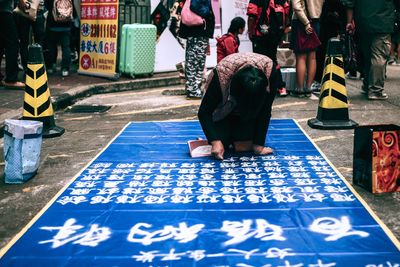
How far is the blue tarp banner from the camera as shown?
2.83 meters

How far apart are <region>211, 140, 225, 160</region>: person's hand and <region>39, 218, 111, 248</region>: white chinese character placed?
1.54 meters

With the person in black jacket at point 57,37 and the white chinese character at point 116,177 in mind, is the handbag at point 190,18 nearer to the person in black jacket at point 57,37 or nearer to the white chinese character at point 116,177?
the person in black jacket at point 57,37

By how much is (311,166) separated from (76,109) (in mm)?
3844

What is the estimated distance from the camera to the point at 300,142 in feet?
17.2

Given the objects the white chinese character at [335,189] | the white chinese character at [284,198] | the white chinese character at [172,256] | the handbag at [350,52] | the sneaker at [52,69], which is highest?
the handbag at [350,52]

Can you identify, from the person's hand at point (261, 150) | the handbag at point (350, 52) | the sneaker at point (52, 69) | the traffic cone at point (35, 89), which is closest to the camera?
the person's hand at point (261, 150)

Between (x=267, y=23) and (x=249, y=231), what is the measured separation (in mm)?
4876

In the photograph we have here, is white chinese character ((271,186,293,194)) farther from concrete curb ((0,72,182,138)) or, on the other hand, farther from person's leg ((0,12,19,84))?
person's leg ((0,12,19,84))

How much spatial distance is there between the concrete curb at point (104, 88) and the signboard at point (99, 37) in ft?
1.24

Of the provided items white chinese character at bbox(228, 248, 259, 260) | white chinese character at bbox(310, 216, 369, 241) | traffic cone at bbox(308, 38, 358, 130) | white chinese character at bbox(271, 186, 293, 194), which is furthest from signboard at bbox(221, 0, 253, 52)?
white chinese character at bbox(228, 248, 259, 260)

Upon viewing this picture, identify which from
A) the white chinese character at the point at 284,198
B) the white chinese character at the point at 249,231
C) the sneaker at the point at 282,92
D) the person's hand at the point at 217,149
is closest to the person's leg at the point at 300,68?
the sneaker at the point at 282,92

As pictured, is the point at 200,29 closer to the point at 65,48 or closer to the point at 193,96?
the point at 193,96

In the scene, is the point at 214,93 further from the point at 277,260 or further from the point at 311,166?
the point at 277,260

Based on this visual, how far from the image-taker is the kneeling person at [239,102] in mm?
Answer: 4090
